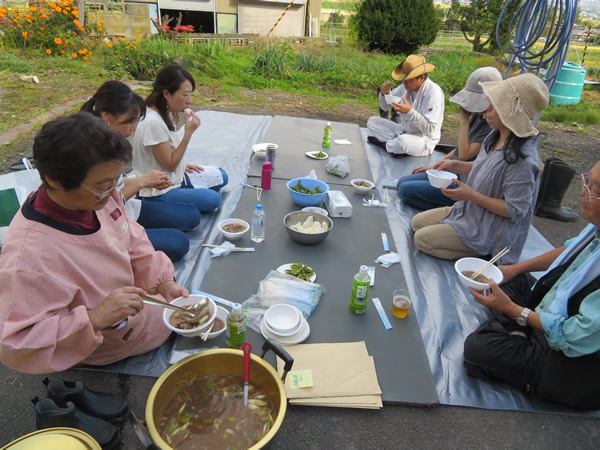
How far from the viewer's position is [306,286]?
2.52m

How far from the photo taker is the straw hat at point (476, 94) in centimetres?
367

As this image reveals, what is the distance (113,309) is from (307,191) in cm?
221

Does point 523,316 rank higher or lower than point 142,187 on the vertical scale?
lower

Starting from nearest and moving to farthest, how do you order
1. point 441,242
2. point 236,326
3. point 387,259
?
point 236,326 < point 387,259 < point 441,242

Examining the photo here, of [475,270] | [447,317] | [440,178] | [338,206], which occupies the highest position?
[440,178]

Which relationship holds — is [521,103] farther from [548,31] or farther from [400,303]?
[548,31]

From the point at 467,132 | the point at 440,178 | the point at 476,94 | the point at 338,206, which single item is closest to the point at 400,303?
the point at 338,206

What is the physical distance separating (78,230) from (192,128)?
1.84m

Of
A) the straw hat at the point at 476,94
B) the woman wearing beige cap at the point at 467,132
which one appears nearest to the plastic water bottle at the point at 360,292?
the woman wearing beige cap at the point at 467,132

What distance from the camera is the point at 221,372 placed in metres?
1.69

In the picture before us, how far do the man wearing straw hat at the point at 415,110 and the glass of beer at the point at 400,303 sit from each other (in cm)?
298

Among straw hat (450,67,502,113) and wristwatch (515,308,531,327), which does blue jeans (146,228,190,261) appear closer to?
wristwatch (515,308,531,327)

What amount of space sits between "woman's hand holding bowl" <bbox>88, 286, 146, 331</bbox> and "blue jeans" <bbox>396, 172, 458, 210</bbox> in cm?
314

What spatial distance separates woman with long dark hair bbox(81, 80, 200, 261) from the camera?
2621 millimetres
